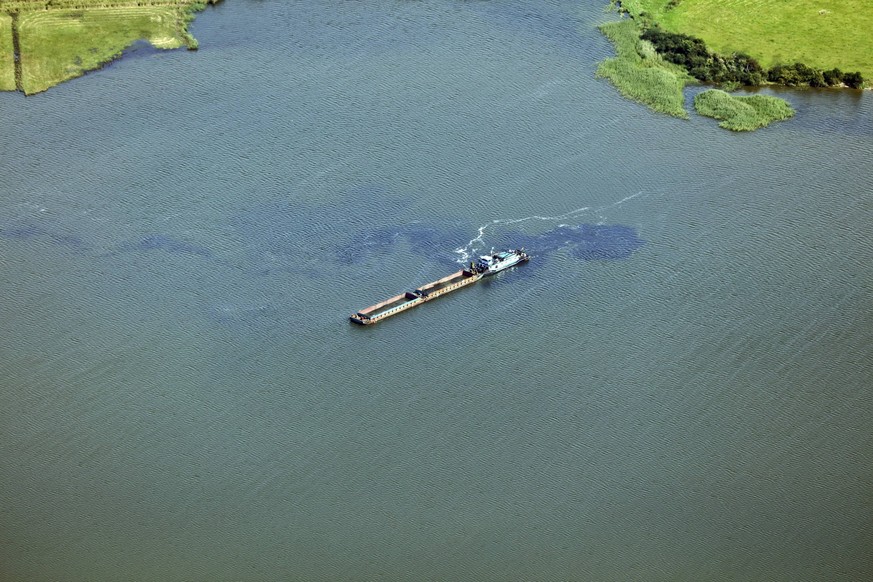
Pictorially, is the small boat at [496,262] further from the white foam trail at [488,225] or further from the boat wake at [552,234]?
the boat wake at [552,234]

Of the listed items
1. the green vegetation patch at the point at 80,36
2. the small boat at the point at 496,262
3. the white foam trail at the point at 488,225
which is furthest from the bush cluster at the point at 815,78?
the green vegetation patch at the point at 80,36

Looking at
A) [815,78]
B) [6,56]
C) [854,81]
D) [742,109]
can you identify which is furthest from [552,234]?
[6,56]

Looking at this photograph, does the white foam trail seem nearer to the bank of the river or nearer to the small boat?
the small boat

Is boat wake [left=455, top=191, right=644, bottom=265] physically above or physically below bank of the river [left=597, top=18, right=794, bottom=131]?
below

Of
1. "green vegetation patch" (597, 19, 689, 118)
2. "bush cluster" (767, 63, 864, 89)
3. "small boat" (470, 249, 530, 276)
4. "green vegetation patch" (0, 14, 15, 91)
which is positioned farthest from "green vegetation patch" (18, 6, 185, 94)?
"bush cluster" (767, 63, 864, 89)

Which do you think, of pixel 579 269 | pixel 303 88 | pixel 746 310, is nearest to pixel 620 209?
pixel 579 269

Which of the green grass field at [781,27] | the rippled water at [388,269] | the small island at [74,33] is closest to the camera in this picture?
the rippled water at [388,269]
